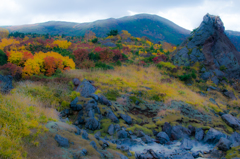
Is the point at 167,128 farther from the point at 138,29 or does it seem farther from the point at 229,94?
the point at 138,29

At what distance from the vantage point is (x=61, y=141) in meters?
3.35

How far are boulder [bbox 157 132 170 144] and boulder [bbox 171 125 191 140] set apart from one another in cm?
49

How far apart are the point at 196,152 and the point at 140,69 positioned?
986 cm

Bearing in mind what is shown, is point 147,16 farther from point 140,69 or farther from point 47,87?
point 47,87

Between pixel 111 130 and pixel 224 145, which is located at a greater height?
pixel 224 145

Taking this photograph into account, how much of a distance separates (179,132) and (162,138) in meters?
1.10

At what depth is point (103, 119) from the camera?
6793 millimetres

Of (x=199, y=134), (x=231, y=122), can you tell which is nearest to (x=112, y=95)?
(x=199, y=134)

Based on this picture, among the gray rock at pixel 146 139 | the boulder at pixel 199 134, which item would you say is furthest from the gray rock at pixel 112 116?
the boulder at pixel 199 134

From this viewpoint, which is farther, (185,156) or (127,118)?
(127,118)

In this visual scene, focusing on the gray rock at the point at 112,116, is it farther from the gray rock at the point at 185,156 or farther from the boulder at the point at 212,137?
the boulder at the point at 212,137

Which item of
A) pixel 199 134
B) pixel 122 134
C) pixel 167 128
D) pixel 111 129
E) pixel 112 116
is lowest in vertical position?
pixel 199 134

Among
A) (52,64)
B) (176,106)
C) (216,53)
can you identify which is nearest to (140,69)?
(176,106)

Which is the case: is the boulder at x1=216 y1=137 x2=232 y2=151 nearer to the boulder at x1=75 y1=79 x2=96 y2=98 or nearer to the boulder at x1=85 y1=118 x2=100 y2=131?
the boulder at x1=85 y1=118 x2=100 y2=131
